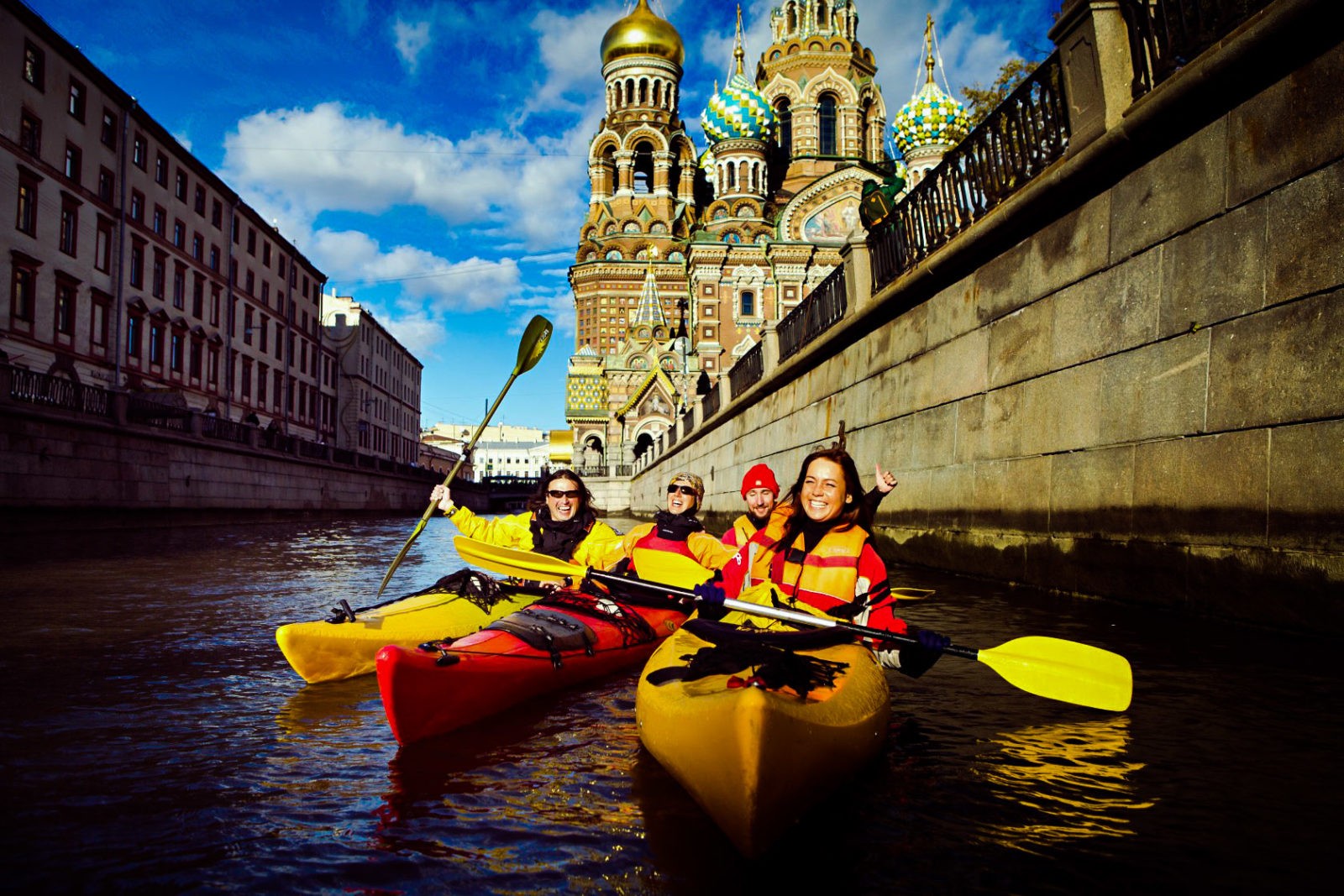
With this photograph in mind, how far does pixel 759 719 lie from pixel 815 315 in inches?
509

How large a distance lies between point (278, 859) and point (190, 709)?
2.12 meters

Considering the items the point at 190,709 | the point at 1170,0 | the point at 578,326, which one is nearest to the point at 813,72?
the point at 578,326

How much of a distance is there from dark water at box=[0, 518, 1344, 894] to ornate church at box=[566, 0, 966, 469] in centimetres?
4906

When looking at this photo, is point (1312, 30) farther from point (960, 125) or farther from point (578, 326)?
point (578, 326)

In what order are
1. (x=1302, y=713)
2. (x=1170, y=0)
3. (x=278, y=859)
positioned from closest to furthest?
1. (x=278, y=859)
2. (x=1302, y=713)
3. (x=1170, y=0)

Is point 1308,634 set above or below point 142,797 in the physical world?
above

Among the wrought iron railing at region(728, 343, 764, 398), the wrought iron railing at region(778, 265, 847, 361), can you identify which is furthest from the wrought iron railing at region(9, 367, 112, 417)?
the wrought iron railing at region(778, 265, 847, 361)

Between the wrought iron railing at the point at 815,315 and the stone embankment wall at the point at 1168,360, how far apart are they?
340 cm

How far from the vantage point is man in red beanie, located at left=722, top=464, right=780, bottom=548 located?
6.40 meters

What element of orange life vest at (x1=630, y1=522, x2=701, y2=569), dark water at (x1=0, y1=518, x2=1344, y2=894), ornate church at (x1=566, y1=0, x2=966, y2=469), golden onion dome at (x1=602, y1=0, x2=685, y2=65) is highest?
golden onion dome at (x1=602, y1=0, x2=685, y2=65)

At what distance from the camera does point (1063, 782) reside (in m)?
3.40

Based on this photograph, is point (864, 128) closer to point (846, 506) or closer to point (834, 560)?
point (846, 506)

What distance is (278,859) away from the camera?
274cm

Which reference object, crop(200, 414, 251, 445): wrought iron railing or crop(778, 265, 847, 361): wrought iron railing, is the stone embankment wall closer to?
crop(778, 265, 847, 361): wrought iron railing
